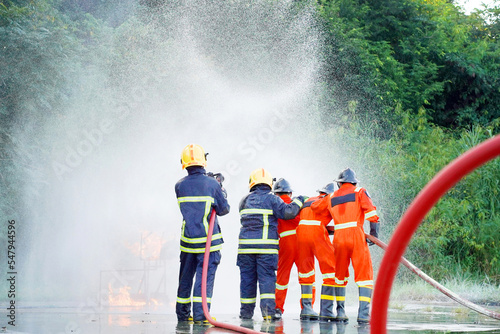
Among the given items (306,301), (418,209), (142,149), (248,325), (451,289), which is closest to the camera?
(418,209)

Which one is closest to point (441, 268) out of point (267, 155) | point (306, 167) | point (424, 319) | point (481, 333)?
point (306, 167)

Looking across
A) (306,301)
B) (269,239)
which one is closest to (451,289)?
(306,301)

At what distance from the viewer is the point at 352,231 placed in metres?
7.64

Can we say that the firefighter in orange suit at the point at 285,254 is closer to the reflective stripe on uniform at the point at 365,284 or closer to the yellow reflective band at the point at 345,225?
the yellow reflective band at the point at 345,225

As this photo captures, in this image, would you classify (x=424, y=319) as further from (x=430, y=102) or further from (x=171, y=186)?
(x=430, y=102)

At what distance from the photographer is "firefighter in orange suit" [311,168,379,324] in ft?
24.7

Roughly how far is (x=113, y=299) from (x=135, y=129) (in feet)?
19.7

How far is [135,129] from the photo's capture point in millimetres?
18156

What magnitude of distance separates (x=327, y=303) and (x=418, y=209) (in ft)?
19.9

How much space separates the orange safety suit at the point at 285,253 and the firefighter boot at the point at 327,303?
73 centimetres

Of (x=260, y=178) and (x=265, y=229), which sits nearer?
(x=265, y=229)

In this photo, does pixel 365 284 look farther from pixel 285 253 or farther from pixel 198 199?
pixel 198 199

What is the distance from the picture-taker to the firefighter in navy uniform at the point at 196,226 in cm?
751

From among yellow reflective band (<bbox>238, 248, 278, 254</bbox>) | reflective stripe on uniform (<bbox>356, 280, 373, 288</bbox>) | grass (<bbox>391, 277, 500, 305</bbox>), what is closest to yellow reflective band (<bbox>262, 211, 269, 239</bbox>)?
yellow reflective band (<bbox>238, 248, 278, 254</bbox>)
